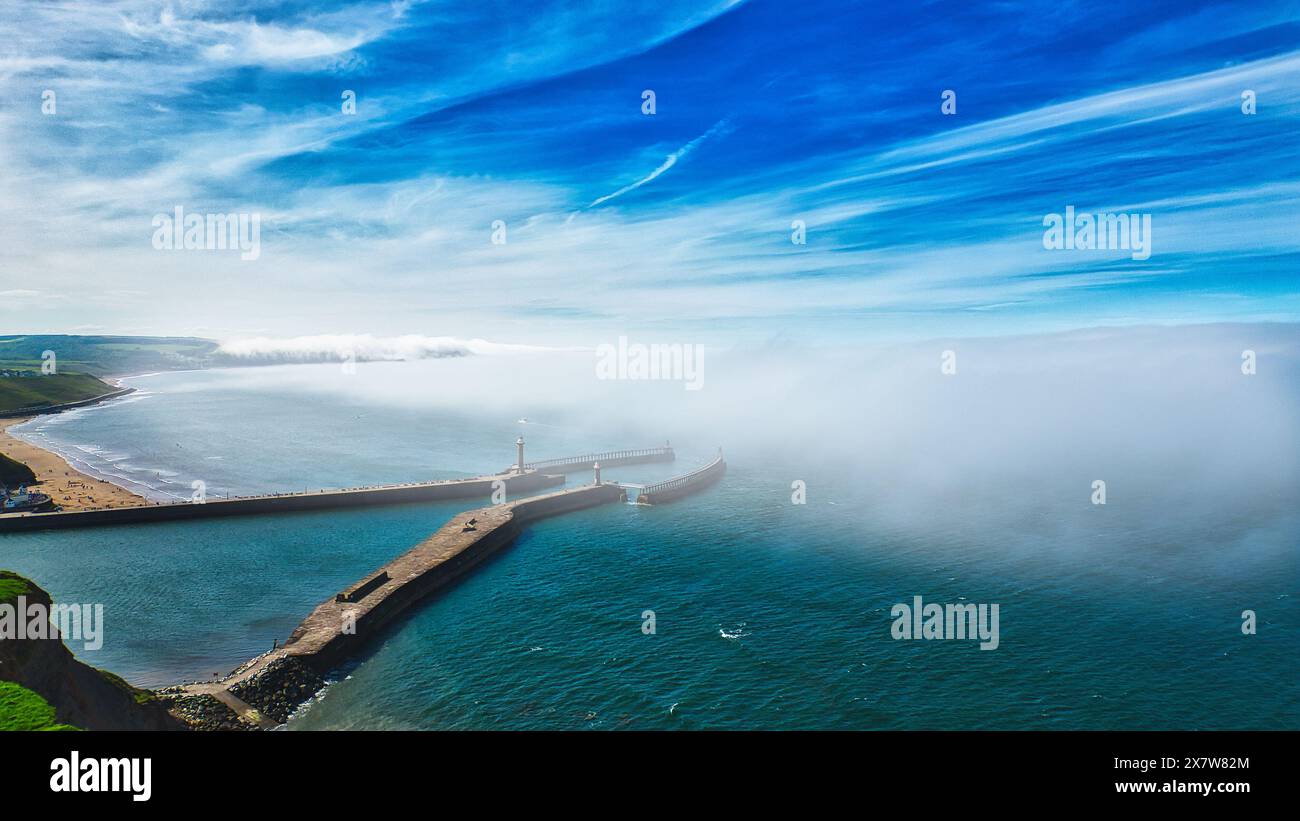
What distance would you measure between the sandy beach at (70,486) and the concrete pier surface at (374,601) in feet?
138

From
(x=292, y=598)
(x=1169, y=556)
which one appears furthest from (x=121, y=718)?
(x=1169, y=556)

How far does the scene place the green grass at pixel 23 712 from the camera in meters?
18.7

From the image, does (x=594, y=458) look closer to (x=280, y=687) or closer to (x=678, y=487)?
(x=678, y=487)

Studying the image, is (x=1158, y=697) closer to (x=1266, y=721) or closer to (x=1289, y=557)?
(x=1266, y=721)

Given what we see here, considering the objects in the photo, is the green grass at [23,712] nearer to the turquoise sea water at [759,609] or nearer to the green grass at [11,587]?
the green grass at [11,587]

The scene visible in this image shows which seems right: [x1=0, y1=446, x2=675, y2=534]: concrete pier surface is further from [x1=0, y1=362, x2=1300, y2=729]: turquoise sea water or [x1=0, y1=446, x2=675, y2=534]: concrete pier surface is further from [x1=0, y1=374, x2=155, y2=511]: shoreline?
[x1=0, y1=362, x2=1300, y2=729]: turquoise sea water

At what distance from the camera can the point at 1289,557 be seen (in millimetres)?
64188

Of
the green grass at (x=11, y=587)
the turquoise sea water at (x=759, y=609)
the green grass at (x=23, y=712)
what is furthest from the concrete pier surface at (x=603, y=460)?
the green grass at (x=23, y=712)

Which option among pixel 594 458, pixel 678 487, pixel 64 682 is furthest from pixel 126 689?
pixel 594 458

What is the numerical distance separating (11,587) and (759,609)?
43.3 m

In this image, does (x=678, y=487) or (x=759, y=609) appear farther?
(x=678, y=487)

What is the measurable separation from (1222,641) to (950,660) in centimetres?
1963

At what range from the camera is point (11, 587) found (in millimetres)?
28828

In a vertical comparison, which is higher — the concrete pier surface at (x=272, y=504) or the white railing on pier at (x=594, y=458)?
the white railing on pier at (x=594, y=458)
